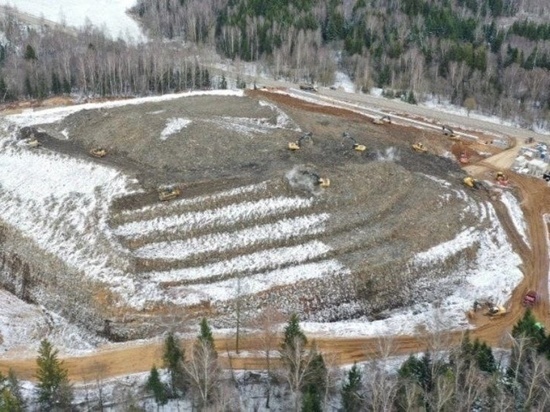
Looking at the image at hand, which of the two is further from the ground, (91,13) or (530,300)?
(91,13)

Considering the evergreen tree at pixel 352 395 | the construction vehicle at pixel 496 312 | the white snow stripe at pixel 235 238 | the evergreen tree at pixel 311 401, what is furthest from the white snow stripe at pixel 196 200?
the evergreen tree at pixel 311 401

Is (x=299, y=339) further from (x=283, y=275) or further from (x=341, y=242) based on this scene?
(x=341, y=242)

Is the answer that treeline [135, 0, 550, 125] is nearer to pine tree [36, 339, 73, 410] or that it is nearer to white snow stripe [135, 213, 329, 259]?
white snow stripe [135, 213, 329, 259]

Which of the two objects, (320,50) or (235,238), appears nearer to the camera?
(235,238)

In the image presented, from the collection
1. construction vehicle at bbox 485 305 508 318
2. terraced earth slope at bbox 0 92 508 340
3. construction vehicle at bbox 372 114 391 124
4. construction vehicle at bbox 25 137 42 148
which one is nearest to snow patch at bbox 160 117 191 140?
terraced earth slope at bbox 0 92 508 340

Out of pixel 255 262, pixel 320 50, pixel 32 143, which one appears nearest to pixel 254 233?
pixel 255 262

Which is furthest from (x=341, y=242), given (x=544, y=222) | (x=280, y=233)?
(x=544, y=222)

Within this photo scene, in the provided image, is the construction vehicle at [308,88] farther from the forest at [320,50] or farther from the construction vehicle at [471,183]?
the construction vehicle at [471,183]

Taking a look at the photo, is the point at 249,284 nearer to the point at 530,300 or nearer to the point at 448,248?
the point at 448,248
